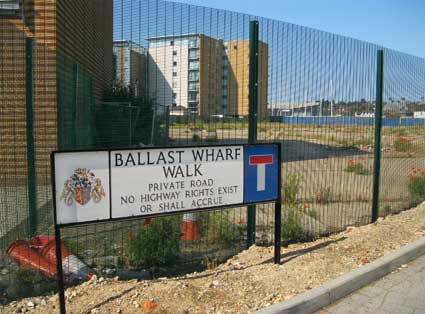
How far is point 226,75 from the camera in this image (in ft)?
18.6

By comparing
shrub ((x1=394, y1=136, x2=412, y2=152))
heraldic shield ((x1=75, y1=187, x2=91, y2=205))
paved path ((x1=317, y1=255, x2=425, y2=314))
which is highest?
shrub ((x1=394, y1=136, x2=412, y2=152))

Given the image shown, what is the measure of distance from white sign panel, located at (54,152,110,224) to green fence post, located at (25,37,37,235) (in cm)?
162

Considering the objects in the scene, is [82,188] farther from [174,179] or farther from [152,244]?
[152,244]

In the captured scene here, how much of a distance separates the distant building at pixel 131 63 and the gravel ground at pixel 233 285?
81.2 inches

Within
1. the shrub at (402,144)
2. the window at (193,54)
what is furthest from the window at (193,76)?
the shrub at (402,144)

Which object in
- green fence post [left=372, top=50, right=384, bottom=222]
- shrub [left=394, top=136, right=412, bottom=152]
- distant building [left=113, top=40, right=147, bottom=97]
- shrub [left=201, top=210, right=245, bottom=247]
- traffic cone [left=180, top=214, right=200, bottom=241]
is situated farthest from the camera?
shrub [left=394, top=136, right=412, bottom=152]

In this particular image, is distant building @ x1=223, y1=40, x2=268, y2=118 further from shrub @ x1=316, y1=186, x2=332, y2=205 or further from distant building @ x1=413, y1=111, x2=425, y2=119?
distant building @ x1=413, y1=111, x2=425, y2=119

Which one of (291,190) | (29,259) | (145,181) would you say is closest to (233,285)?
(145,181)

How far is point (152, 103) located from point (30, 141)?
1378mm

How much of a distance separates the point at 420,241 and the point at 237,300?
10.8 ft

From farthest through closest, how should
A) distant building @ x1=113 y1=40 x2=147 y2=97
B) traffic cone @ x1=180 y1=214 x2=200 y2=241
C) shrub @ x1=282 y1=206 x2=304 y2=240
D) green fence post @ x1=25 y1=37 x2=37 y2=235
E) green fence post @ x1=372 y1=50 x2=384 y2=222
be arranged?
green fence post @ x1=372 y1=50 x2=384 y2=222 → shrub @ x1=282 y1=206 x2=304 y2=240 → traffic cone @ x1=180 y1=214 x2=200 y2=241 → distant building @ x1=113 y1=40 x2=147 y2=97 → green fence post @ x1=25 y1=37 x2=37 y2=235

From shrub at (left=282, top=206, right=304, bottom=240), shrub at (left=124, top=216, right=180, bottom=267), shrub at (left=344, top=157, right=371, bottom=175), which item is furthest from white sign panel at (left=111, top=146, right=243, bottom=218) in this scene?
shrub at (left=344, top=157, right=371, bottom=175)

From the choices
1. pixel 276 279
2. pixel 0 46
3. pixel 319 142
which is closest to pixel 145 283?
pixel 276 279

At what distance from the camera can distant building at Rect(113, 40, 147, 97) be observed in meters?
5.04
